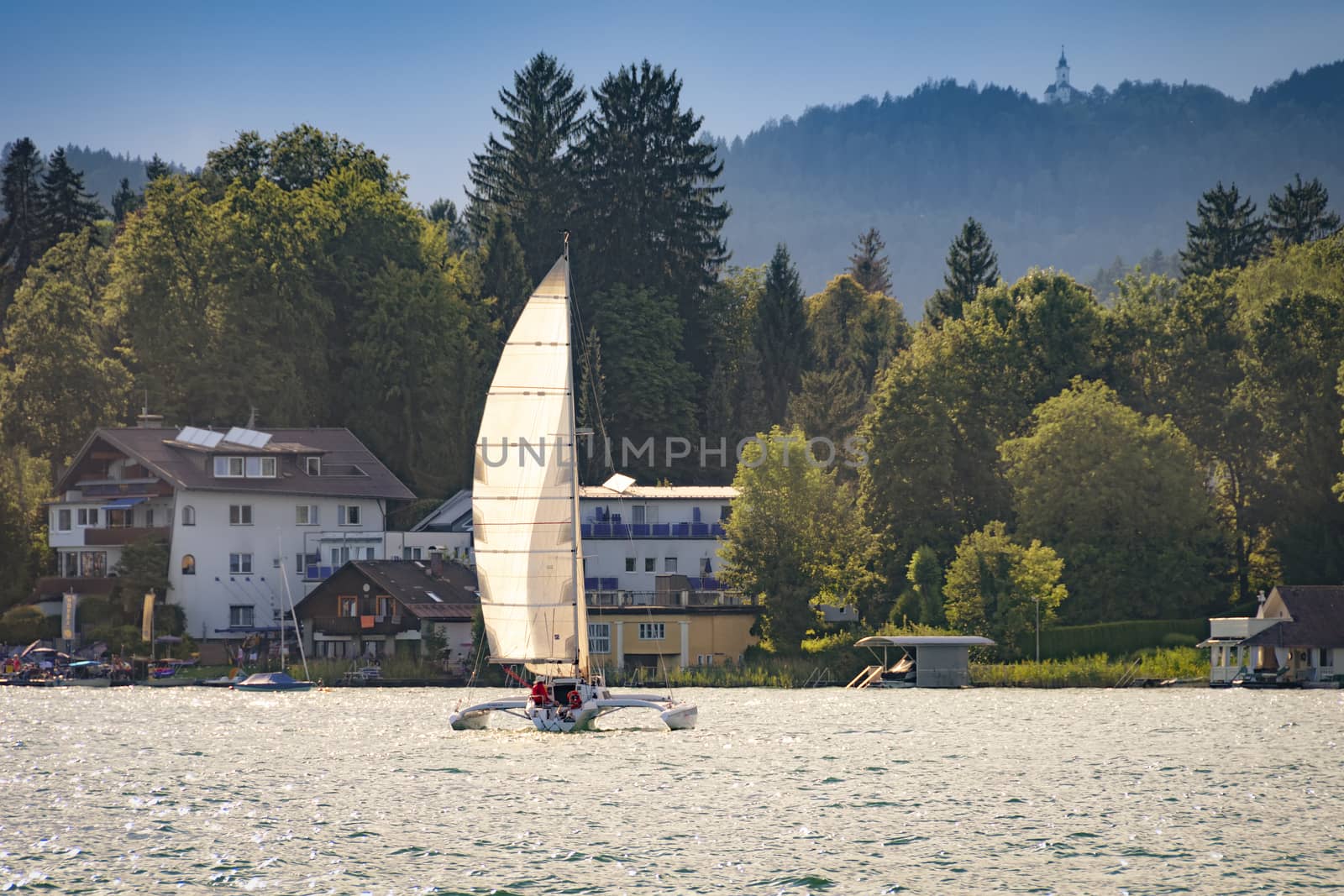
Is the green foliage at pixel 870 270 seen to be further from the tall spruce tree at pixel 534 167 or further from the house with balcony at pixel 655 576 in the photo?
the house with balcony at pixel 655 576

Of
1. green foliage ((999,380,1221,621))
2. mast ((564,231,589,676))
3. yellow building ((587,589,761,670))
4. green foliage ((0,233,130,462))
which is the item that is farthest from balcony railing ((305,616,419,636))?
mast ((564,231,589,676))

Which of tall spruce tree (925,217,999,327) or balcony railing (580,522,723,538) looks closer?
balcony railing (580,522,723,538)

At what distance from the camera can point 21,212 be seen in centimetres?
15325

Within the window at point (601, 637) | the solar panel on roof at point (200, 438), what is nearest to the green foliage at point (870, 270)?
the solar panel on roof at point (200, 438)

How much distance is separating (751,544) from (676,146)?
50151 mm

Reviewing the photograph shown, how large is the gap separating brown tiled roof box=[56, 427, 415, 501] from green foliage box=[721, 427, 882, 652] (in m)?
25.5

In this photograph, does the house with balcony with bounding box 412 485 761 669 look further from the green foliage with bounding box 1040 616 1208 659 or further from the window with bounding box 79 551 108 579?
the window with bounding box 79 551 108 579

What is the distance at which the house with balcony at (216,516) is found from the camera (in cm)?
10781

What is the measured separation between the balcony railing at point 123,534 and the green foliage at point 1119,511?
156ft

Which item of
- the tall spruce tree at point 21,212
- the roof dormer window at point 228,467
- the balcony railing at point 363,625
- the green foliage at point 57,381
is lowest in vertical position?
the balcony railing at point 363,625

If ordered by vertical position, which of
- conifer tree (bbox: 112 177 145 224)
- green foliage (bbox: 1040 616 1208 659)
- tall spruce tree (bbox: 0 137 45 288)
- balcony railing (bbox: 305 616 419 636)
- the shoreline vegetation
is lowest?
the shoreline vegetation

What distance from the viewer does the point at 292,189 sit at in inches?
5241

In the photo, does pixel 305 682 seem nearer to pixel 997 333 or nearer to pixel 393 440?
pixel 393 440

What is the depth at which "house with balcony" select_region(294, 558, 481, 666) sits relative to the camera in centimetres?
10188
